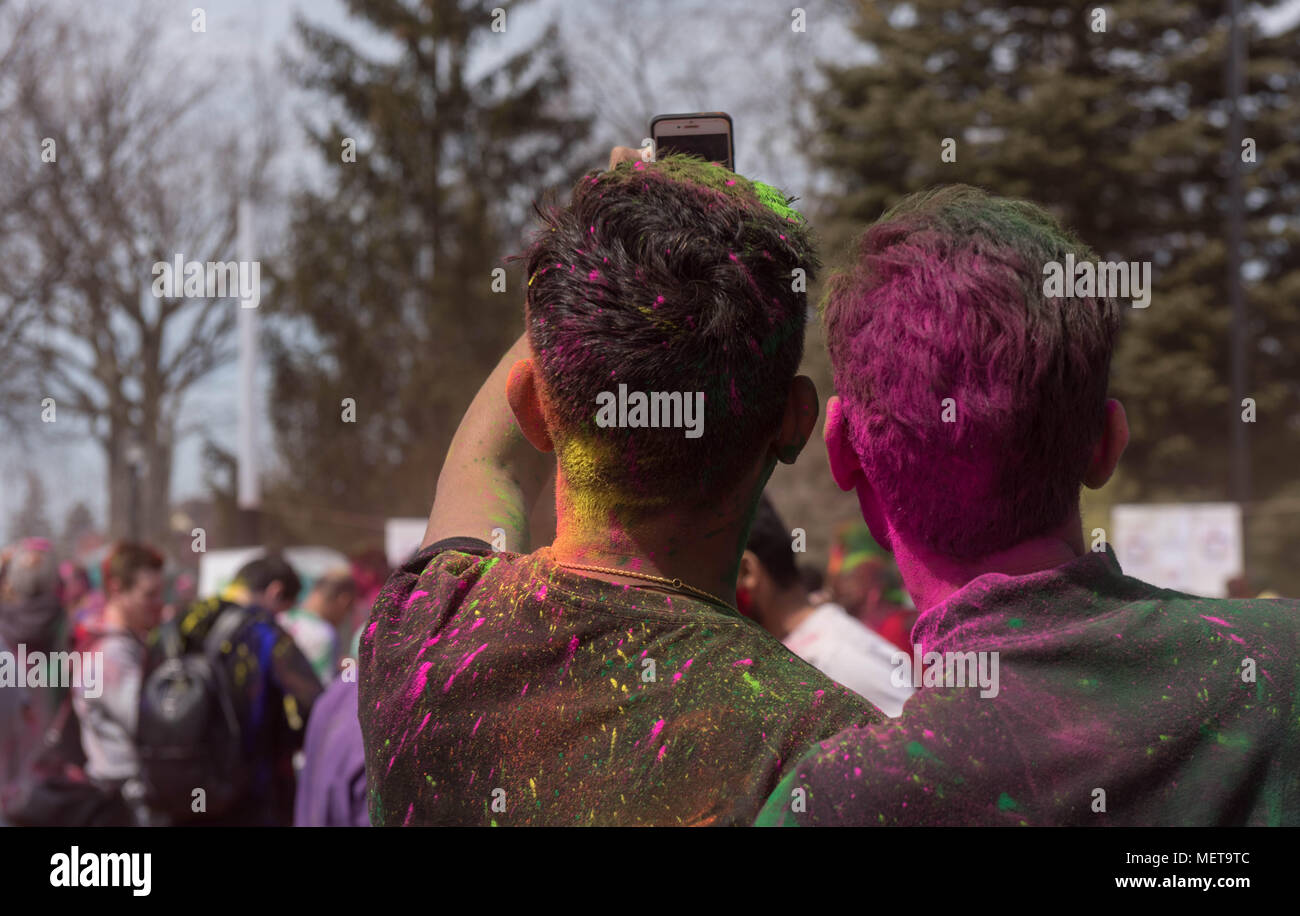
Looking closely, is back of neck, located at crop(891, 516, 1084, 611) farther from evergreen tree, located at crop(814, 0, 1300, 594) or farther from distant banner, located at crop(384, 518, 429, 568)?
evergreen tree, located at crop(814, 0, 1300, 594)

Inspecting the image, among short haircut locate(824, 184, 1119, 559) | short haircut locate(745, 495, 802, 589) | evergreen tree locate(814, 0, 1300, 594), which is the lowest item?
short haircut locate(745, 495, 802, 589)

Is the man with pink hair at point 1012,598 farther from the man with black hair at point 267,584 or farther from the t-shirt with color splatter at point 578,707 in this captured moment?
the man with black hair at point 267,584

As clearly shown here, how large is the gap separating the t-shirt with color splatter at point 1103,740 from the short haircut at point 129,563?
640cm

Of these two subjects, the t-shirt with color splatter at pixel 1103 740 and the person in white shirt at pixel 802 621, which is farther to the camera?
the person in white shirt at pixel 802 621

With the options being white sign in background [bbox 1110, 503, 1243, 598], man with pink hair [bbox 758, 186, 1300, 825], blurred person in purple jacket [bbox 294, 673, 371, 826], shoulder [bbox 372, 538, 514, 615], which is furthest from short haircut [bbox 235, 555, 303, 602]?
white sign in background [bbox 1110, 503, 1243, 598]

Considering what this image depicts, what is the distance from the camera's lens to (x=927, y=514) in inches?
54.1

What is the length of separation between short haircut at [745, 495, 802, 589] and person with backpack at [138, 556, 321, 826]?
1.93 m

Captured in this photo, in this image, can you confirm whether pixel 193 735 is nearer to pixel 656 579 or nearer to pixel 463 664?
pixel 463 664

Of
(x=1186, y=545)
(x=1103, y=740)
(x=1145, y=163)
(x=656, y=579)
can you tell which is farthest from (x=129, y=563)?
(x=1145, y=163)

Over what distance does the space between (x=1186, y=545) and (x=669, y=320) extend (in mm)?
12961

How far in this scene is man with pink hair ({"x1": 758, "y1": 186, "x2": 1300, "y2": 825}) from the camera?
4.06ft

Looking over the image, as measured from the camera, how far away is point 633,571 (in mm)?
1524

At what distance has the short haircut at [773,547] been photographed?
4.54 meters

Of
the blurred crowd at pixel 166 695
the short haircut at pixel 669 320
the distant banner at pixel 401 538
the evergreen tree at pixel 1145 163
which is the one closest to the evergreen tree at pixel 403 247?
the evergreen tree at pixel 1145 163
